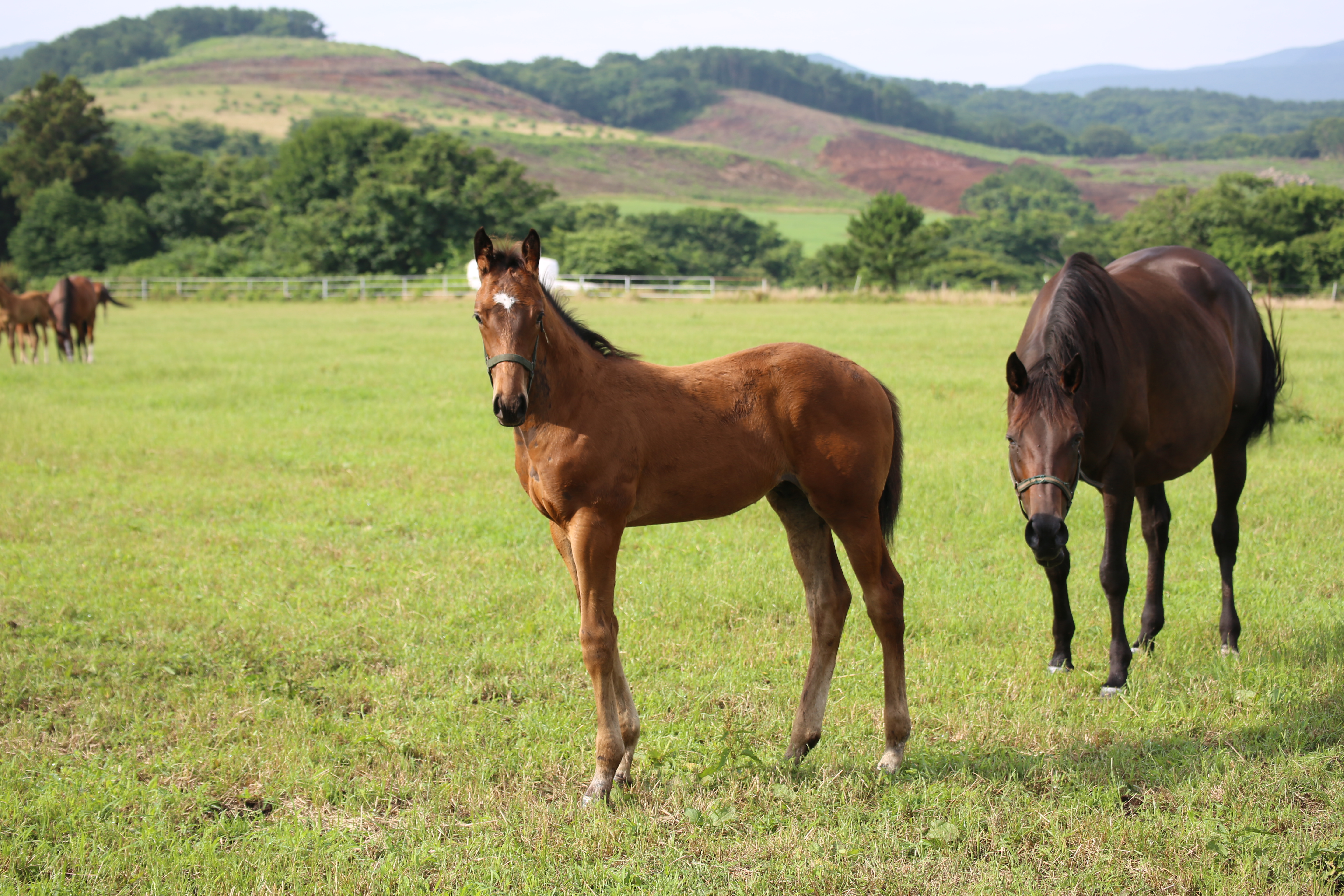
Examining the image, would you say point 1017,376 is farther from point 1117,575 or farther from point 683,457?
point 683,457

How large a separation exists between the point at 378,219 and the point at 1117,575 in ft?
170

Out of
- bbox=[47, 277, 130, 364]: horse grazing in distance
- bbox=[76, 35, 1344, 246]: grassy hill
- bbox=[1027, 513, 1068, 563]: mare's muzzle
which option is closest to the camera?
bbox=[1027, 513, 1068, 563]: mare's muzzle

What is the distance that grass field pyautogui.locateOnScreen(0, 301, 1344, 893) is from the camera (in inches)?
134

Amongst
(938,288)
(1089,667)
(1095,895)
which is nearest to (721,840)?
(1095,895)

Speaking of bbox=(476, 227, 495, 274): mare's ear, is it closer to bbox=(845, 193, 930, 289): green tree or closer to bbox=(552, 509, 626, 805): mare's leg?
bbox=(552, 509, 626, 805): mare's leg

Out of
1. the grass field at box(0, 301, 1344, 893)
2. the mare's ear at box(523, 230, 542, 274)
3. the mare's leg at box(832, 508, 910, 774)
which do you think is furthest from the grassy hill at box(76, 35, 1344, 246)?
the mare's ear at box(523, 230, 542, 274)

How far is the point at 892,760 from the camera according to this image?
399cm

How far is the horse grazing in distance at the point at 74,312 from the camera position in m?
19.0

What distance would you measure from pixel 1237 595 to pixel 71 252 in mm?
65874

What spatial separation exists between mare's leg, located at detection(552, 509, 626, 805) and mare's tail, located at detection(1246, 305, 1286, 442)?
4.70 metres

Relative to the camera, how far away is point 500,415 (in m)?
3.30

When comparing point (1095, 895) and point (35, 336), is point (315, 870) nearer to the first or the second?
point (1095, 895)

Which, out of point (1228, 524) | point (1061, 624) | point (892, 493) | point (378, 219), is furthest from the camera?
point (378, 219)

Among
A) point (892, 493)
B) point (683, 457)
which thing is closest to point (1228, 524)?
point (892, 493)
